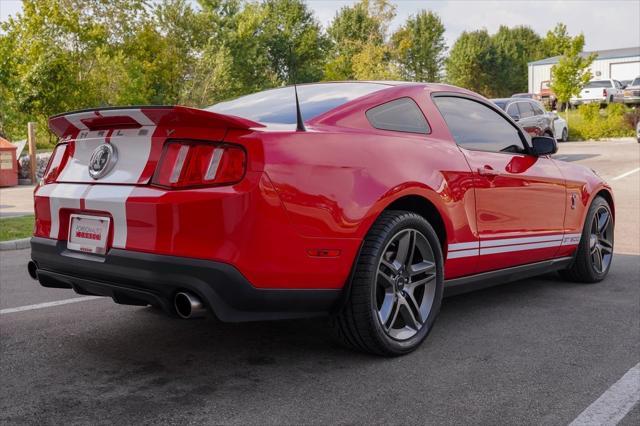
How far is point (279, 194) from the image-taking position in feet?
10.7

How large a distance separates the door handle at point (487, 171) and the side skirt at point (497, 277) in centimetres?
63

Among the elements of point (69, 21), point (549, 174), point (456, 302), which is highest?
point (69, 21)

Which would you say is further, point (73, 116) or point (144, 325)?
point (144, 325)


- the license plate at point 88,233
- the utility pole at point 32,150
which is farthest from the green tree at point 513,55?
the license plate at point 88,233

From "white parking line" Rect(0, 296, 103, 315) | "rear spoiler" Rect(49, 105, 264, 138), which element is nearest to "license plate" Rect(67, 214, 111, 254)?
"rear spoiler" Rect(49, 105, 264, 138)

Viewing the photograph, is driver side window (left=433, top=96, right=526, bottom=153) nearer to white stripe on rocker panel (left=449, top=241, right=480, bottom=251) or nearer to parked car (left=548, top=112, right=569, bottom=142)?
white stripe on rocker panel (left=449, top=241, right=480, bottom=251)

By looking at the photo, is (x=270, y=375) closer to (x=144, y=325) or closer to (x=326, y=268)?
(x=326, y=268)

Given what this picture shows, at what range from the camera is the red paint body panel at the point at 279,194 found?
3.23 metres

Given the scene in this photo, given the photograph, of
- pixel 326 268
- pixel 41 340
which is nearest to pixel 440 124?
pixel 326 268

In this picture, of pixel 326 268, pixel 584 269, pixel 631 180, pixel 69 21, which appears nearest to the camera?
pixel 326 268

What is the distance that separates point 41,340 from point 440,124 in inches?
105

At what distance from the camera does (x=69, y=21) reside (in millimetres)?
31500

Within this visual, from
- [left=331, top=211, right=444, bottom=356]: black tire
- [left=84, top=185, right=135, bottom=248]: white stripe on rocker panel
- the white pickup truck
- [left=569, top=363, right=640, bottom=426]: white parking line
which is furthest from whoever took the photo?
the white pickup truck

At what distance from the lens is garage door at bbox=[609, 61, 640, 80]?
63844 millimetres
